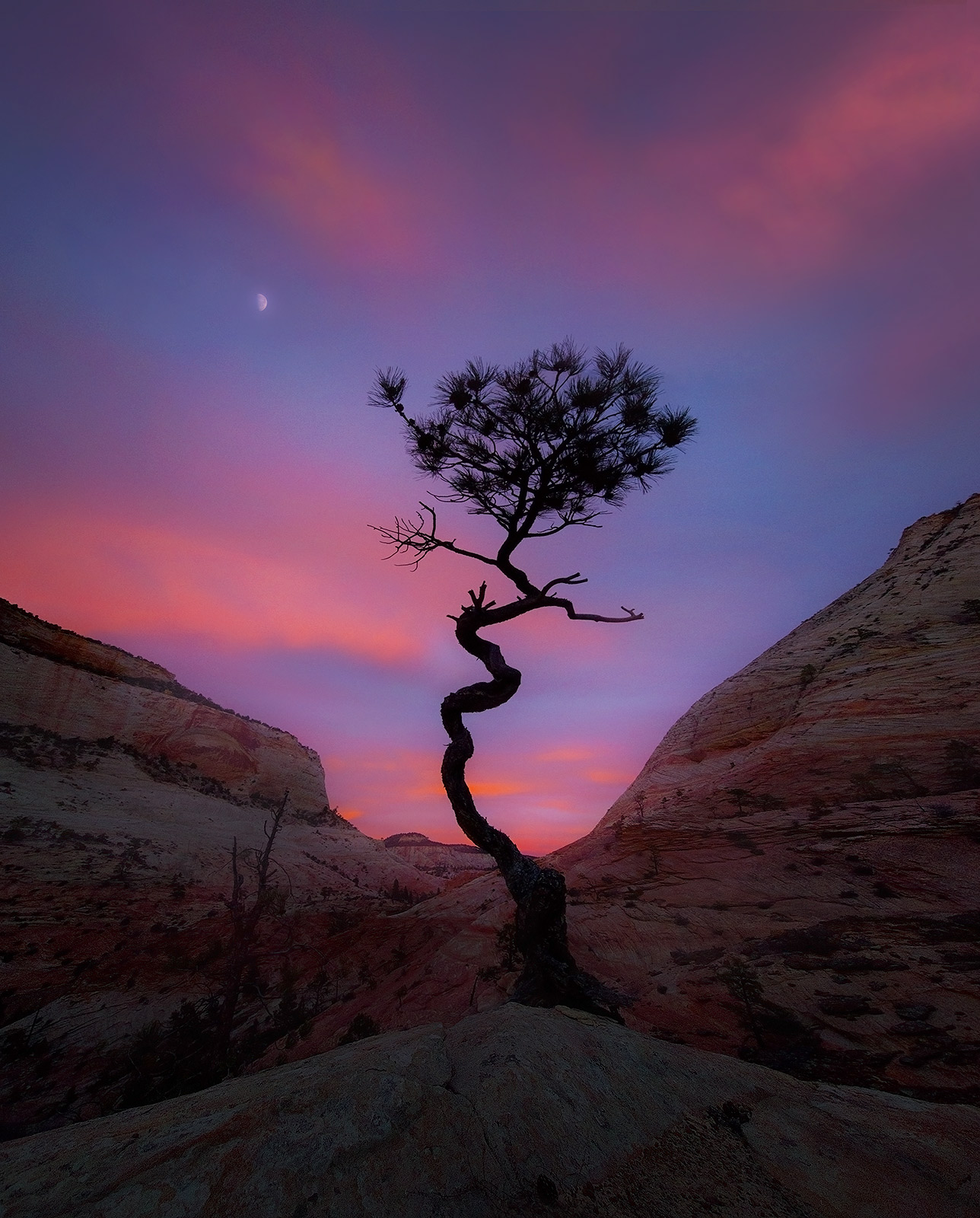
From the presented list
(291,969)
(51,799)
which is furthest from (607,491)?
(51,799)

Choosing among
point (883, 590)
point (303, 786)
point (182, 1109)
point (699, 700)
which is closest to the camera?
point (182, 1109)

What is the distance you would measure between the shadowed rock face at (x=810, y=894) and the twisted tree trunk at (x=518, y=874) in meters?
1.48

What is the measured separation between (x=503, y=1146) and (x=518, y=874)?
196 inches

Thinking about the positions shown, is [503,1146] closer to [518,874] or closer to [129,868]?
[518,874]

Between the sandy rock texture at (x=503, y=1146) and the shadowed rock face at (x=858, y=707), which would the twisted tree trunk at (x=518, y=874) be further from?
the shadowed rock face at (x=858, y=707)

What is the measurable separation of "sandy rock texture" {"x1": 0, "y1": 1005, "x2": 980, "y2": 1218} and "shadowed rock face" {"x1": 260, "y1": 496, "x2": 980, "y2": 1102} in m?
2.64

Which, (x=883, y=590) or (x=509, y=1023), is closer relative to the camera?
(x=509, y=1023)

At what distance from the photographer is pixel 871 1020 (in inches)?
253

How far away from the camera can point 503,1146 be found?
10.1 feet

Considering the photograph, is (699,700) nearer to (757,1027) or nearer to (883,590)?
(883,590)

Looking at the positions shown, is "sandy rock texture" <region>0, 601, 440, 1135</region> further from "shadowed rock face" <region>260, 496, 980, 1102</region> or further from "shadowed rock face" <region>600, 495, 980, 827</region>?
"shadowed rock face" <region>600, 495, 980, 827</region>

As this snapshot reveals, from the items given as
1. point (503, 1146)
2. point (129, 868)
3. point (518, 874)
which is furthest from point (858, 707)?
Result: point (129, 868)

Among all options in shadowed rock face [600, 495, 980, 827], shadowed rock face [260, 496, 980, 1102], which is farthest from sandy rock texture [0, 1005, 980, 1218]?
shadowed rock face [600, 495, 980, 827]

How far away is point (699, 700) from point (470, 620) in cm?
2453
